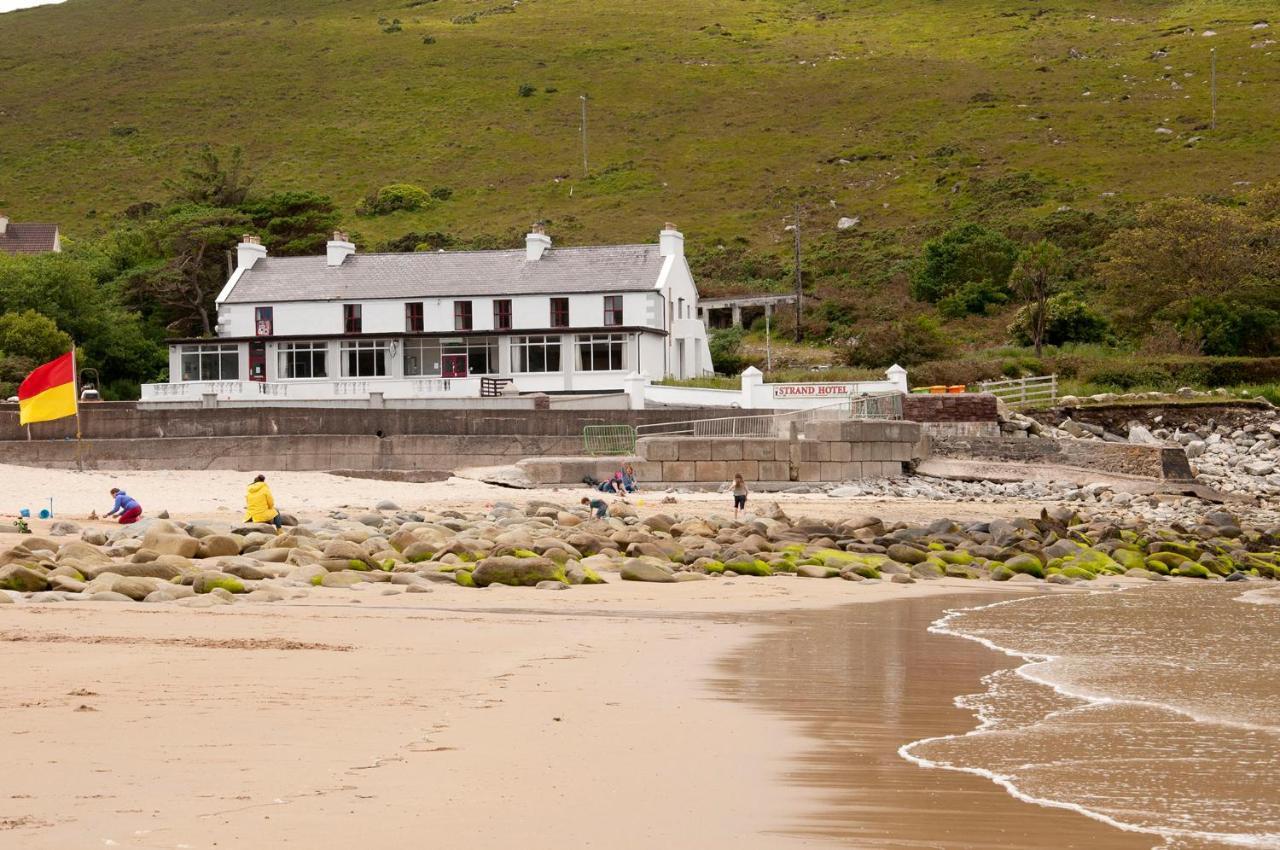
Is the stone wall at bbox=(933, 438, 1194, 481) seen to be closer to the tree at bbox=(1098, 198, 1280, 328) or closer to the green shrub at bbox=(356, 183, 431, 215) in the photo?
the tree at bbox=(1098, 198, 1280, 328)

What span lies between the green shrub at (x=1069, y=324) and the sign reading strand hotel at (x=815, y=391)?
18.7 m

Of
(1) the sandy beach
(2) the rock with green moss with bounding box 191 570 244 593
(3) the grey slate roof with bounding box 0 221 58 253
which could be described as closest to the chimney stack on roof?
(3) the grey slate roof with bounding box 0 221 58 253

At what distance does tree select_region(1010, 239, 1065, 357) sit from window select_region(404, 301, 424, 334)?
21.2m

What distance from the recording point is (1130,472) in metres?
31.5

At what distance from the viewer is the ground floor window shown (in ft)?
152

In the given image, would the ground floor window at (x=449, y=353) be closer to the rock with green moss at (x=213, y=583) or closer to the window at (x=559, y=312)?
the window at (x=559, y=312)

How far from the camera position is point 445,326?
4700 centimetres

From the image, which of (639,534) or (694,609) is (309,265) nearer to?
(639,534)

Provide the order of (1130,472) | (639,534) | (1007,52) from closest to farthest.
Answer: (639,534), (1130,472), (1007,52)

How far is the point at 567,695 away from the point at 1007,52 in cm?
12014

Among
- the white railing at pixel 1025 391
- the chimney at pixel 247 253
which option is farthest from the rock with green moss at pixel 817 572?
the chimney at pixel 247 253

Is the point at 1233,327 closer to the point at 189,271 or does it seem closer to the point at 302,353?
the point at 302,353

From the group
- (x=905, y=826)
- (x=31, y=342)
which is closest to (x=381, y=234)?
(x=31, y=342)

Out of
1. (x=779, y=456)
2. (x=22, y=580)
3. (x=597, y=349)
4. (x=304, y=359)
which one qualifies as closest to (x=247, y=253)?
(x=304, y=359)
